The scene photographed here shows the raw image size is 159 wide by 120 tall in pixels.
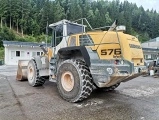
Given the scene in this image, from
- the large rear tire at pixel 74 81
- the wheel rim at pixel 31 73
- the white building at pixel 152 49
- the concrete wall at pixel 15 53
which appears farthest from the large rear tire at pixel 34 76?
the white building at pixel 152 49

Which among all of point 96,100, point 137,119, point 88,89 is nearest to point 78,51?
point 88,89

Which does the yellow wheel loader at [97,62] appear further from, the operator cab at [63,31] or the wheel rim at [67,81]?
the operator cab at [63,31]

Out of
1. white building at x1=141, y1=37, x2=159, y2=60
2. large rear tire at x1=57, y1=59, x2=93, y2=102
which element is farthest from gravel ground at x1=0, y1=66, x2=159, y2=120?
white building at x1=141, y1=37, x2=159, y2=60

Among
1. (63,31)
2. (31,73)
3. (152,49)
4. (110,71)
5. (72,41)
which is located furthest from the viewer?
(152,49)

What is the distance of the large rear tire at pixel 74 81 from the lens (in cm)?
463

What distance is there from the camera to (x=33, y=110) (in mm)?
4191

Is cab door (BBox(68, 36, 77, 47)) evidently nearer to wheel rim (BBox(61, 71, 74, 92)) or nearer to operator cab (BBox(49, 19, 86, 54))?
operator cab (BBox(49, 19, 86, 54))

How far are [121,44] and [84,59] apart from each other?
99cm

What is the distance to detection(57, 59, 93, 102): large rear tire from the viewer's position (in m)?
4.63

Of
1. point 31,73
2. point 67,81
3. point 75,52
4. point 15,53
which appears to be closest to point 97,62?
point 75,52

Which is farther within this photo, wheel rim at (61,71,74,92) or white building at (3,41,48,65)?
white building at (3,41,48,65)

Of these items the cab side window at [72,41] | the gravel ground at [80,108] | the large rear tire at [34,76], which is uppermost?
the cab side window at [72,41]

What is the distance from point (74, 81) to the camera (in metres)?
4.81

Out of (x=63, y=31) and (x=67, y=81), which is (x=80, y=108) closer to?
(x=67, y=81)
